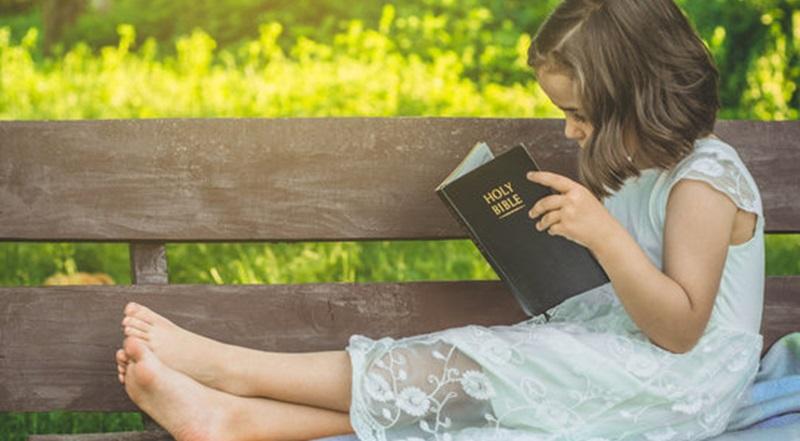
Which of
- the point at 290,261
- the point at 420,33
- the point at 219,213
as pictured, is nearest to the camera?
the point at 219,213

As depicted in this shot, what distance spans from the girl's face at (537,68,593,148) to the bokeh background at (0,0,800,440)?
4.19 feet

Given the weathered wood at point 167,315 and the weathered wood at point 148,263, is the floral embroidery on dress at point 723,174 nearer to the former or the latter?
the weathered wood at point 167,315

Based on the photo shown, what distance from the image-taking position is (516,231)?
7.82 feet

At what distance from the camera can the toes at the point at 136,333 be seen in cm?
242

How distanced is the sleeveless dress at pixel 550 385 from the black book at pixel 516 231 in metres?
0.09

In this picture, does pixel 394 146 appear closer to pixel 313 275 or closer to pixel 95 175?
pixel 95 175

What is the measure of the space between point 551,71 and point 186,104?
3.64 meters

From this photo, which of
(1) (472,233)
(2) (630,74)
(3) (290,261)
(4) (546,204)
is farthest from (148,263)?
(3) (290,261)

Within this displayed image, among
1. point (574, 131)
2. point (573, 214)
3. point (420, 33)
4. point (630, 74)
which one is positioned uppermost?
point (420, 33)

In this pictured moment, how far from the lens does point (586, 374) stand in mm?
2311

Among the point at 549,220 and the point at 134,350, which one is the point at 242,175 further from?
the point at 549,220

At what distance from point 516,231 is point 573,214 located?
6.3 inches

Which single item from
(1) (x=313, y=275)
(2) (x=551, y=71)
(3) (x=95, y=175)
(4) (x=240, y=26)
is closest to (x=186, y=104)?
(1) (x=313, y=275)

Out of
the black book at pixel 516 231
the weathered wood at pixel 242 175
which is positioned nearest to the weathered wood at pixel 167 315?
the weathered wood at pixel 242 175
